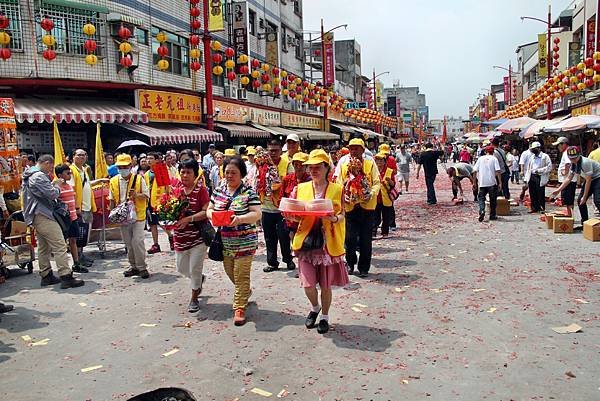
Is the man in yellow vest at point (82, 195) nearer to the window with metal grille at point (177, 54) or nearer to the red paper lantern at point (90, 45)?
the red paper lantern at point (90, 45)

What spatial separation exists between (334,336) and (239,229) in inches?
58.8

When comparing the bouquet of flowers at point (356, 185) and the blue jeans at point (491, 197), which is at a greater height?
the bouquet of flowers at point (356, 185)

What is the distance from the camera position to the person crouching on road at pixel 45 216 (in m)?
6.89

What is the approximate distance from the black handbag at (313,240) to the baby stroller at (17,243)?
5.21 m

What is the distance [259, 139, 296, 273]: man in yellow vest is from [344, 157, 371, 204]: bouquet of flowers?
3.67ft

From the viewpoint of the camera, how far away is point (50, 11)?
630 inches

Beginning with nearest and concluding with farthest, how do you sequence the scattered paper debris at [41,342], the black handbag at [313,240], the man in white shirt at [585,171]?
the black handbag at [313,240] < the scattered paper debris at [41,342] < the man in white shirt at [585,171]

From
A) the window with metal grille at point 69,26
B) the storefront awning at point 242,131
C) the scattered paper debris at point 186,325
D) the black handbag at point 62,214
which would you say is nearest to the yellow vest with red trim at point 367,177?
the scattered paper debris at point 186,325

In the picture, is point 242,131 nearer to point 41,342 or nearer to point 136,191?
point 136,191

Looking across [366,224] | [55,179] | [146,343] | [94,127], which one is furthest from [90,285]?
[94,127]

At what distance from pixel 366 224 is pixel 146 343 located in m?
3.38

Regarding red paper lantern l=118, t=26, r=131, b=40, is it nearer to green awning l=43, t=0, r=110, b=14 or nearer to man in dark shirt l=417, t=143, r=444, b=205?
green awning l=43, t=0, r=110, b=14

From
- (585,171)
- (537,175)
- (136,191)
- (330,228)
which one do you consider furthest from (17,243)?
(537,175)

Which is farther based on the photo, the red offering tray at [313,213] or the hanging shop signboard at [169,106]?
the hanging shop signboard at [169,106]
